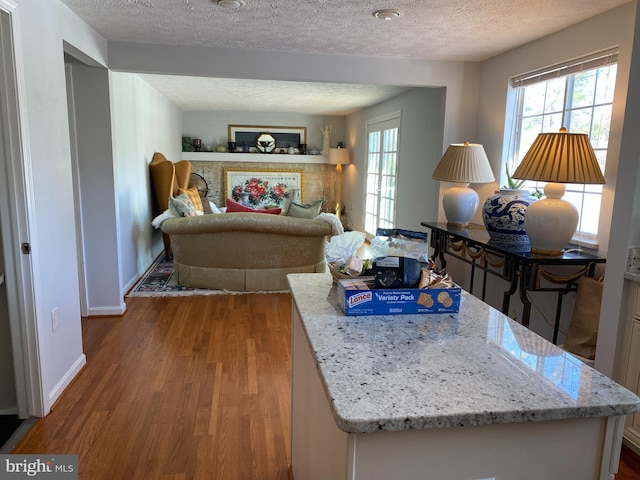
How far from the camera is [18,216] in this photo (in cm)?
214

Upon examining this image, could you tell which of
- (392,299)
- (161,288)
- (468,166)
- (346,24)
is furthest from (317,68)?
(392,299)

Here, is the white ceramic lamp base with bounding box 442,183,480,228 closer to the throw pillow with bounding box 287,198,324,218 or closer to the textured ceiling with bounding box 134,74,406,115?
the throw pillow with bounding box 287,198,324,218

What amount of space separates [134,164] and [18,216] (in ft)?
8.67

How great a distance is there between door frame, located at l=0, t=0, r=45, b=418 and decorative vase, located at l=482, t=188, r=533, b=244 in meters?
2.60

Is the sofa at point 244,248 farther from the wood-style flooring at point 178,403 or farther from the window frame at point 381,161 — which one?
the window frame at point 381,161

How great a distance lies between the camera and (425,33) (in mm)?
3092

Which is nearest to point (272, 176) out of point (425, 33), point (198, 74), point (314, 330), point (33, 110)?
point (198, 74)

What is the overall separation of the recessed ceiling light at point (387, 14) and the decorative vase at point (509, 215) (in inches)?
50.4

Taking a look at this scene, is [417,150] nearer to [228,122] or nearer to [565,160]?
[565,160]

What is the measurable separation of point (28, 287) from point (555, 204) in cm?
274

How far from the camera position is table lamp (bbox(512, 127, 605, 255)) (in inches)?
93.2


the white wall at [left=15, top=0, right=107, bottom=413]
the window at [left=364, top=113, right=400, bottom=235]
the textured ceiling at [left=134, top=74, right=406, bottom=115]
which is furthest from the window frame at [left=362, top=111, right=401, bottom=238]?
the white wall at [left=15, top=0, right=107, bottom=413]

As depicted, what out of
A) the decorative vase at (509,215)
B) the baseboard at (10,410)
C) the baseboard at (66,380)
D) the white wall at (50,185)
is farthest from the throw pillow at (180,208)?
the decorative vase at (509,215)

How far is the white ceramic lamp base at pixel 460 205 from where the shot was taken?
11.5ft
